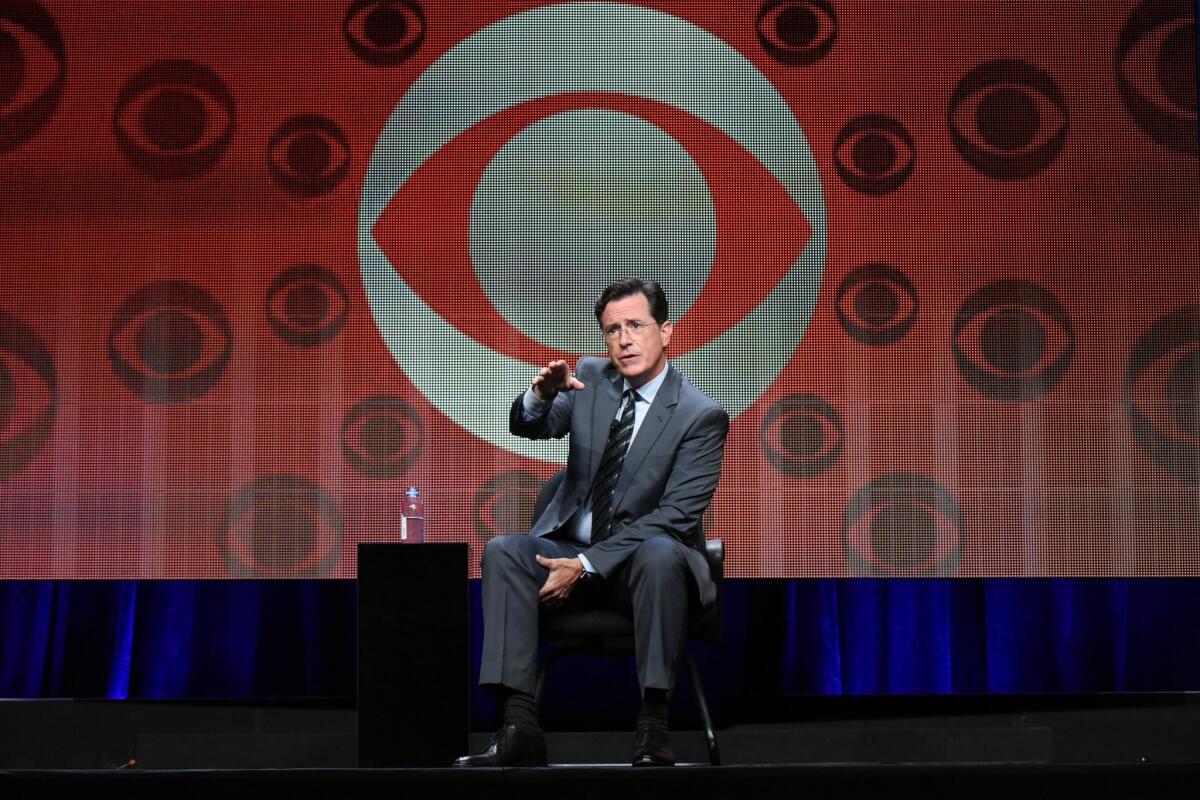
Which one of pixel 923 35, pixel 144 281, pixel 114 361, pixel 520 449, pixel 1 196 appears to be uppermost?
pixel 923 35

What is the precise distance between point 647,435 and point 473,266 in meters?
0.97

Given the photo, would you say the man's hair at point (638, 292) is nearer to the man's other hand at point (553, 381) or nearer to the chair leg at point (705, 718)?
the man's other hand at point (553, 381)

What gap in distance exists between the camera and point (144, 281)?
378 centimetres

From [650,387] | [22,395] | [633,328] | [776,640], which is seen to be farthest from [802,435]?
[22,395]

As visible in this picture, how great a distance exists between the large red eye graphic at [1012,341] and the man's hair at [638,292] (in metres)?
1.07

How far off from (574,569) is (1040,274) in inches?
69.2

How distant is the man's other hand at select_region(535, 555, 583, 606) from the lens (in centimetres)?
283

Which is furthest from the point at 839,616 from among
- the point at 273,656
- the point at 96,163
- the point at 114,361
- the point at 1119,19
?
the point at 96,163

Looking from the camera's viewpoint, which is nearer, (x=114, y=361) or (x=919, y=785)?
(x=919, y=785)

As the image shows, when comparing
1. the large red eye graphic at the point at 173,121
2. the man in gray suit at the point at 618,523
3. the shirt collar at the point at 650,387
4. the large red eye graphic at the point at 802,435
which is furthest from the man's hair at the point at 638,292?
the large red eye graphic at the point at 173,121

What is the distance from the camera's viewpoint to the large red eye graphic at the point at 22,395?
3756 millimetres

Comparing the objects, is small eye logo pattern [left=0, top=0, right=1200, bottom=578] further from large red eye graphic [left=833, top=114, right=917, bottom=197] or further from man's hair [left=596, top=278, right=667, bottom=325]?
man's hair [left=596, top=278, right=667, bottom=325]

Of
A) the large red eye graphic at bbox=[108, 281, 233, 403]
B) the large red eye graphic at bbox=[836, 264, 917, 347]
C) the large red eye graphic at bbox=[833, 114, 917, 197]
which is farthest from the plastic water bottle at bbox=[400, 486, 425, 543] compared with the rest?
the large red eye graphic at bbox=[833, 114, 917, 197]

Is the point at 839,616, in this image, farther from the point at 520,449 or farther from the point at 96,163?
the point at 96,163
